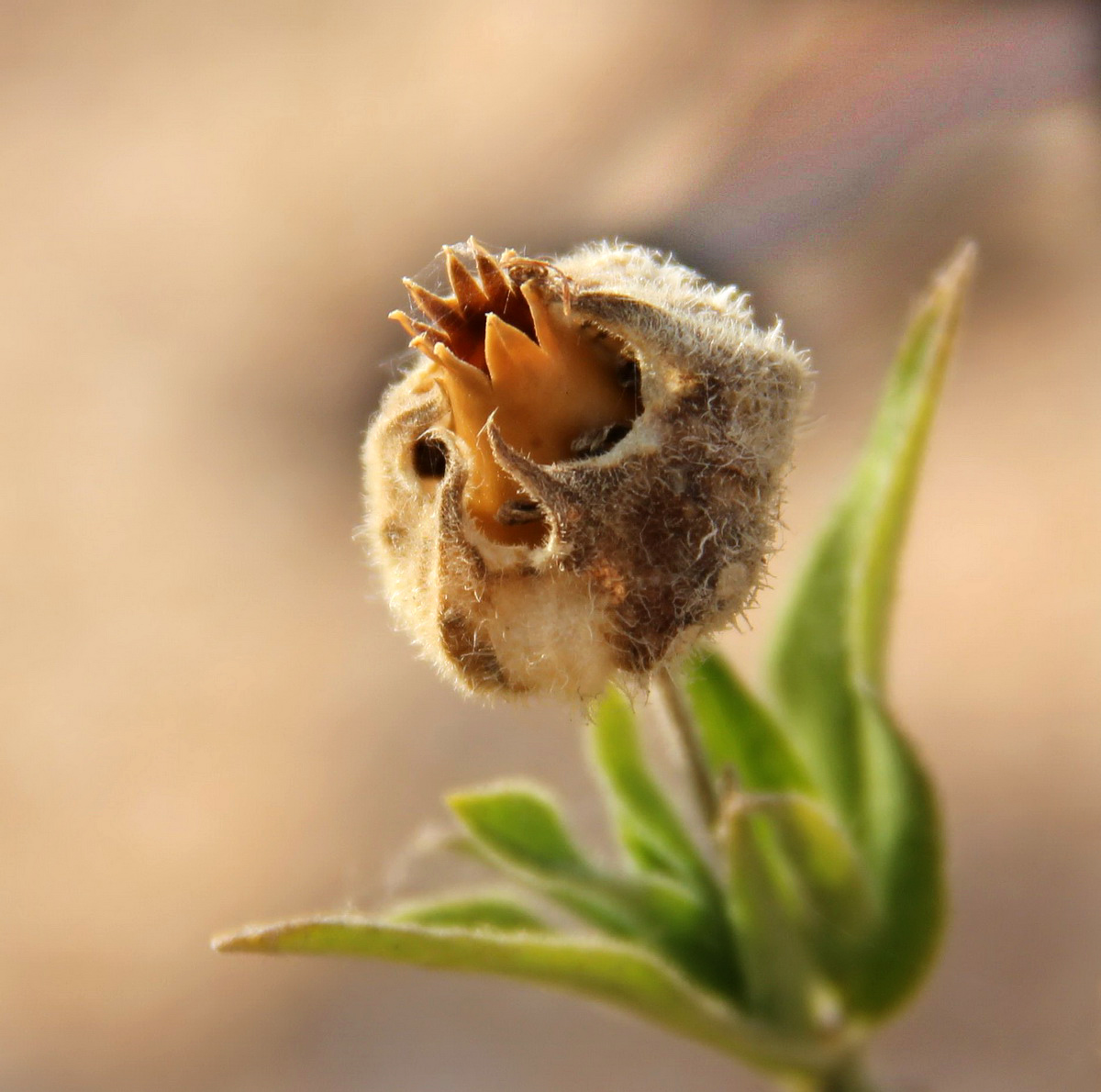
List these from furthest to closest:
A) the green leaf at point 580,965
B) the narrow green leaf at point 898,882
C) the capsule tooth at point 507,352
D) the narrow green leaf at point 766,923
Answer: the narrow green leaf at point 898,882 → the narrow green leaf at point 766,923 → the green leaf at point 580,965 → the capsule tooth at point 507,352

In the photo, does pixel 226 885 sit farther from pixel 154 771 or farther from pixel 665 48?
pixel 665 48

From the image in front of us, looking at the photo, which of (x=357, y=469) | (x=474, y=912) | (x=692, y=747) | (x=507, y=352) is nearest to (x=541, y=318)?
(x=507, y=352)

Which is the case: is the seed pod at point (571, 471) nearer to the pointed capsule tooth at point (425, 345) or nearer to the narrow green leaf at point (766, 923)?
the pointed capsule tooth at point (425, 345)

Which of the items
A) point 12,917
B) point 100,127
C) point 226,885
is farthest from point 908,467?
point 100,127

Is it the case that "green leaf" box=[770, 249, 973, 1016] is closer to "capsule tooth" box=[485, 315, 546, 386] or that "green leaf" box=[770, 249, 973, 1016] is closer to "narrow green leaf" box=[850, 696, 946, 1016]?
"narrow green leaf" box=[850, 696, 946, 1016]

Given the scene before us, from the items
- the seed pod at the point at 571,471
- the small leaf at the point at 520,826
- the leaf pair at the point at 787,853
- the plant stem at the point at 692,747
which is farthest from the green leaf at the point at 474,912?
the seed pod at the point at 571,471

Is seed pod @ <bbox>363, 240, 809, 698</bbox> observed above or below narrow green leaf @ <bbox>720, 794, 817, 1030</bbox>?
above

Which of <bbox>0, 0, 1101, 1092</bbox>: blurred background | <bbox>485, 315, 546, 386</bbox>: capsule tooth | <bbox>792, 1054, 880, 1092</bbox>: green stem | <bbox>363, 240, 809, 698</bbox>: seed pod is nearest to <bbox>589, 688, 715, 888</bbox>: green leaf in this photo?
<bbox>792, 1054, 880, 1092</bbox>: green stem
